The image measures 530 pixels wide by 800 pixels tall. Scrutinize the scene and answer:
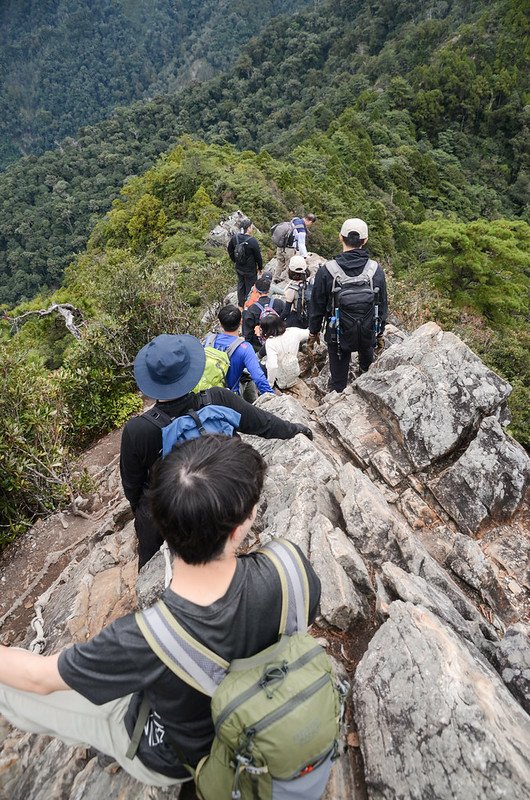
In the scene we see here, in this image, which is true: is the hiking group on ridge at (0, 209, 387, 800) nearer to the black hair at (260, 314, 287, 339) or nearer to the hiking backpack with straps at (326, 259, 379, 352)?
the hiking backpack with straps at (326, 259, 379, 352)

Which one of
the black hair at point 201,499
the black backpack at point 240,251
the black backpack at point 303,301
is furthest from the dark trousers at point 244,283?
the black hair at point 201,499

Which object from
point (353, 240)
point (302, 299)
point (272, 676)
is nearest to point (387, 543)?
point (272, 676)

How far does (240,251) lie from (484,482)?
275 inches

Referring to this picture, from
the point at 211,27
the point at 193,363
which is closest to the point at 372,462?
the point at 193,363

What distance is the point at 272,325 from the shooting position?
7121mm

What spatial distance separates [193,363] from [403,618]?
2.13 metres

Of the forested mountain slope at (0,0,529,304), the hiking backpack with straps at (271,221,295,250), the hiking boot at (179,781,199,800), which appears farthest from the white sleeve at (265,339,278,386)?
the forested mountain slope at (0,0,529,304)

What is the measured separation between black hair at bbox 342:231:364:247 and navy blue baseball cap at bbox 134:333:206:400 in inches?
126

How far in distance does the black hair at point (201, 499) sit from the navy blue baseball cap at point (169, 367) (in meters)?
1.39

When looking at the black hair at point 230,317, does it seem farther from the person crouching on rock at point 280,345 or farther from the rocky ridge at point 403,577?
the person crouching on rock at point 280,345

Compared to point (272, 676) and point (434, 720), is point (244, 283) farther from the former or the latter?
point (272, 676)

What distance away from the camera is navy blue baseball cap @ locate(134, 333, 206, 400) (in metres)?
3.18

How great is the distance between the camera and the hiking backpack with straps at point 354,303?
19.3 ft

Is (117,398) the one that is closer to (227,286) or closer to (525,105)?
(227,286)
